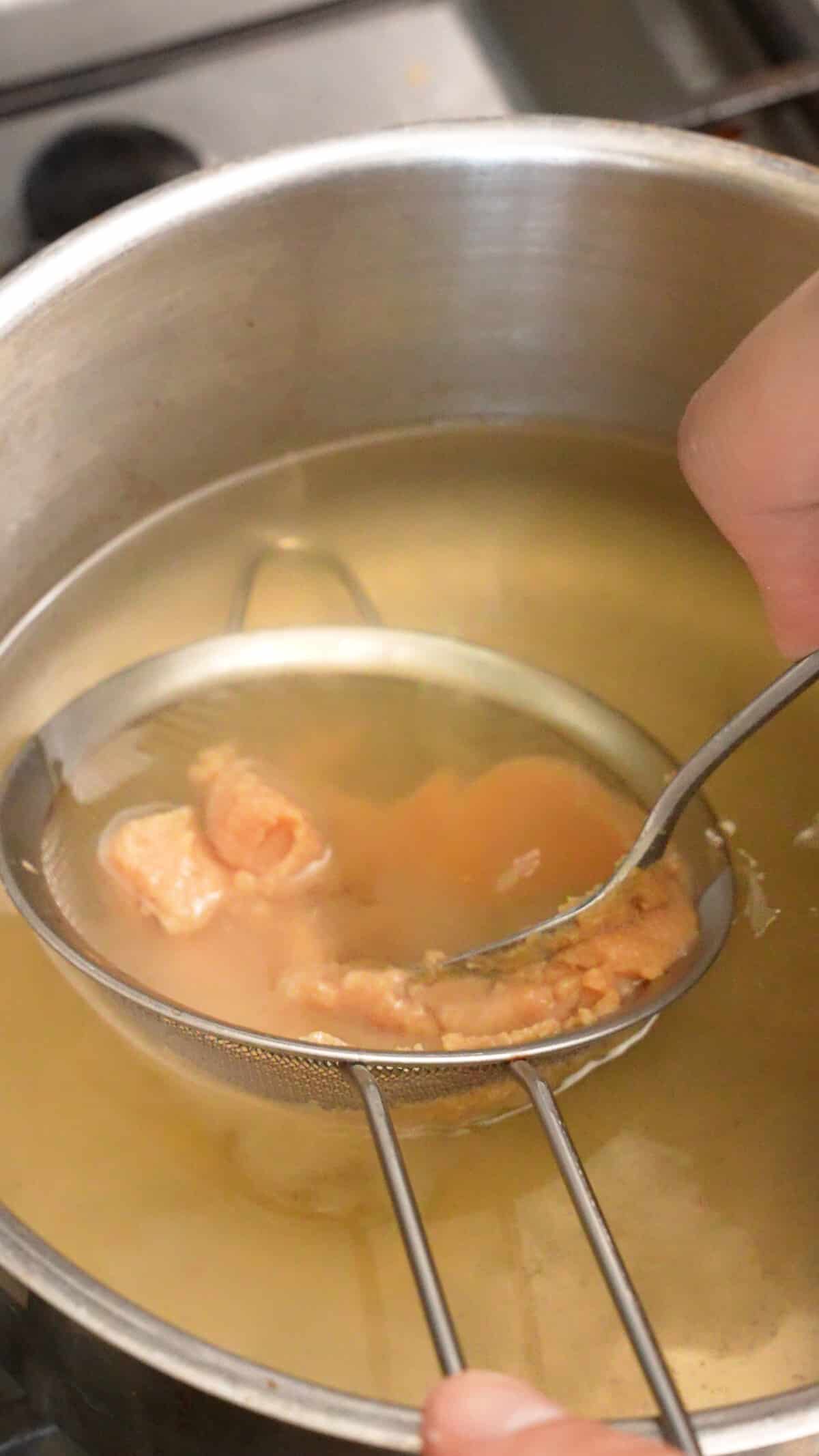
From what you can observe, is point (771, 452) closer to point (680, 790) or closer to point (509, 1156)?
point (680, 790)

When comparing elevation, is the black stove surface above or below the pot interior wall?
below

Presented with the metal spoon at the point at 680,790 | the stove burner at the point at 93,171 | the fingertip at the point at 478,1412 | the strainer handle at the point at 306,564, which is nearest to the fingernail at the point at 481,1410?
the fingertip at the point at 478,1412

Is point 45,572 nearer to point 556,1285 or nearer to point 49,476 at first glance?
point 49,476

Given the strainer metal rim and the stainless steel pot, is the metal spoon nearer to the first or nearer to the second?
the strainer metal rim

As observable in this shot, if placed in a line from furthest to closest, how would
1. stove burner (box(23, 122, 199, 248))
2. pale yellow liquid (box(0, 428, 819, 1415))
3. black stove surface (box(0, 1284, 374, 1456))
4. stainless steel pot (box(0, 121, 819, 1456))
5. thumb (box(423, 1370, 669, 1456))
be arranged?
1. stove burner (box(23, 122, 199, 248))
2. stainless steel pot (box(0, 121, 819, 1456))
3. pale yellow liquid (box(0, 428, 819, 1415))
4. black stove surface (box(0, 1284, 374, 1456))
5. thumb (box(423, 1370, 669, 1456))

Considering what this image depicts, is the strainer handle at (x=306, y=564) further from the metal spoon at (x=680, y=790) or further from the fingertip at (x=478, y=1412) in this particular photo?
the fingertip at (x=478, y=1412)

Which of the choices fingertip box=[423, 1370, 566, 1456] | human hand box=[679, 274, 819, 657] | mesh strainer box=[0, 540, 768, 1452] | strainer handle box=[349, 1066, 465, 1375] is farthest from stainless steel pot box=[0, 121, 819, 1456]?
fingertip box=[423, 1370, 566, 1456]

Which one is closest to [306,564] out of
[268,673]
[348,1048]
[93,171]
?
[268,673]
